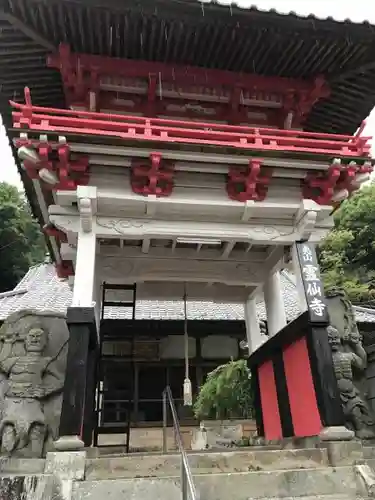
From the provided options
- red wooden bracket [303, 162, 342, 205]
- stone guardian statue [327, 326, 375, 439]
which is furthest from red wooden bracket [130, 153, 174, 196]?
stone guardian statue [327, 326, 375, 439]

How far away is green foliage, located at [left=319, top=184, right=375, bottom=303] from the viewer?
2264cm

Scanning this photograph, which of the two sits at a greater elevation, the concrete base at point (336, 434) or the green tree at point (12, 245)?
the green tree at point (12, 245)

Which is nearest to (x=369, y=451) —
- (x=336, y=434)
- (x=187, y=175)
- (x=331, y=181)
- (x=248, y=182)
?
(x=336, y=434)

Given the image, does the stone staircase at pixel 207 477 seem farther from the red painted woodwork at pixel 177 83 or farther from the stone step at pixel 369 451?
the red painted woodwork at pixel 177 83

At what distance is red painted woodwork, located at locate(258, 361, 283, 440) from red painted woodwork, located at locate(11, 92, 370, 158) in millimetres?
3790

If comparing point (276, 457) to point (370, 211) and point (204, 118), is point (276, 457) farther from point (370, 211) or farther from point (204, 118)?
point (370, 211)

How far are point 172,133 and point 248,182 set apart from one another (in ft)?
4.45

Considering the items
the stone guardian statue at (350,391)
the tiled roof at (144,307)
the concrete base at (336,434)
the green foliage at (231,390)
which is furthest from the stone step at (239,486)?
the tiled roof at (144,307)

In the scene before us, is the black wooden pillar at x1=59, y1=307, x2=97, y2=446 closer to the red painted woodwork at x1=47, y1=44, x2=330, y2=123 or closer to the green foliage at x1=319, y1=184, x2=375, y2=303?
the red painted woodwork at x1=47, y1=44, x2=330, y2=123

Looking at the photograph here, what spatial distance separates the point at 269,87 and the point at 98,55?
2.96 m

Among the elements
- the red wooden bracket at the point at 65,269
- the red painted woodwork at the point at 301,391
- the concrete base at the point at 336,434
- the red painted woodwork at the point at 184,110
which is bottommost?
the concrete base at the point at 336,434

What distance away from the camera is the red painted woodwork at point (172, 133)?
600 centimetres

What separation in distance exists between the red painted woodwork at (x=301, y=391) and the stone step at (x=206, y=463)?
598 millimetres

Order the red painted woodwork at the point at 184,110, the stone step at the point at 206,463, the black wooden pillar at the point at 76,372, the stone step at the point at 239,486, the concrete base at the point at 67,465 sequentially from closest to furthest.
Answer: the stone step at the point at 239,486
the concrete base at the point at 67,465
the stone step at the point at 206,463
the black wooden pillar at the point at 76,372
the red painted woodwork at the point at 184,110
